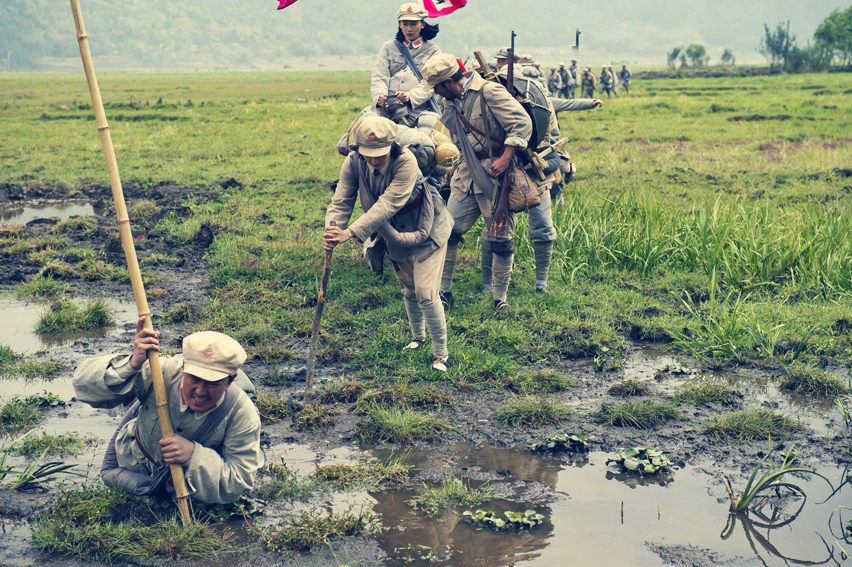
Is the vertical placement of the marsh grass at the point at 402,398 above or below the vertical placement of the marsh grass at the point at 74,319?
below

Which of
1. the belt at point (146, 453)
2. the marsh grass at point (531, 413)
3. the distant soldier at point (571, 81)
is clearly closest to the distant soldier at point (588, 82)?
the distant soldier at point (571, 81)

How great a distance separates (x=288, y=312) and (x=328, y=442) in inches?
108

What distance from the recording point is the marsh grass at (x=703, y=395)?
22.5 ft

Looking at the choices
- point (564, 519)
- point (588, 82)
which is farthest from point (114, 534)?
point (588, 82)

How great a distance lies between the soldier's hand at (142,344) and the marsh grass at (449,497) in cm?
164

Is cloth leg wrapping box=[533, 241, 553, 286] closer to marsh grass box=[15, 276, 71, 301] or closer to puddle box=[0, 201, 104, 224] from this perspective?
marsh grass box=[15, 276, 71, 301]

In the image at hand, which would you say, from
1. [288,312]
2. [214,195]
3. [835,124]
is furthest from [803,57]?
[288,312]

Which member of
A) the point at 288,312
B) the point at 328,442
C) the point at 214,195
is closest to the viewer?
the point at 328,442

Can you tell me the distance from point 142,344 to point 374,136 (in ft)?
7.56

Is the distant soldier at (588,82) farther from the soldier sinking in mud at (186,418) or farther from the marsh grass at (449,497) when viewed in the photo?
the soldier sinking in mud at (186,418)

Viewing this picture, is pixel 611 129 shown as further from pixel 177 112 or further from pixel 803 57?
pixel 803 57

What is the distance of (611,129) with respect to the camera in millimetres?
25719

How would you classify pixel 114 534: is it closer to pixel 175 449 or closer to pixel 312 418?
pixel 175 449

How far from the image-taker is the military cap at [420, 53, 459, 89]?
7.56m
